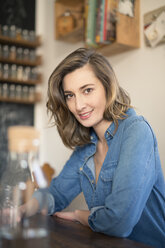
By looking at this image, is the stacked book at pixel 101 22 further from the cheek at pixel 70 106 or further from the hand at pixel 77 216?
the hand at pixel 77 216

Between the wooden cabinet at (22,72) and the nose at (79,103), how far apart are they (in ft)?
7.71

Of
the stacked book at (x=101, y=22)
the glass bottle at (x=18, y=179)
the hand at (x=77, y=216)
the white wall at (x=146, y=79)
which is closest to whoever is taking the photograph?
the glass bottle at (x=18, y=179)

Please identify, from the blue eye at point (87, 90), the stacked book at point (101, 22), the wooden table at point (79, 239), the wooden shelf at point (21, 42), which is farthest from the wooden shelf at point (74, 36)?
the wooden table at point (79, 239)

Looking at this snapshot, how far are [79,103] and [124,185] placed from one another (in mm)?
462

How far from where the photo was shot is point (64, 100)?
4.64 feet

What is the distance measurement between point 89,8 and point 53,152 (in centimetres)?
173

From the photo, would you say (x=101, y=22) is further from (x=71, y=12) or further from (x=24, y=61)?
(x=24, y=61)

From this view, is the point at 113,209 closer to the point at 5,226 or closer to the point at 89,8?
the point at 5,226

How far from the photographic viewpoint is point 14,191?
0.47m

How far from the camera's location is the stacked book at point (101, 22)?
7.13 ft

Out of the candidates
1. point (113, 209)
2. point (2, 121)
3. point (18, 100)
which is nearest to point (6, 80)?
point (18, 100)

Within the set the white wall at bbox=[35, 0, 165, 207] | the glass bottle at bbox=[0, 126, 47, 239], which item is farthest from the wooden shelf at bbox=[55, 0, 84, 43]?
the glass bottle at bbox=[0, 126, 47, 239]

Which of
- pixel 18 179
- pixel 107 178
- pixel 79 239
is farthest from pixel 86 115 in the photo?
pixel 18 179

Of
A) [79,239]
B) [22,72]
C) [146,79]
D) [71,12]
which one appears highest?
[71,12]
